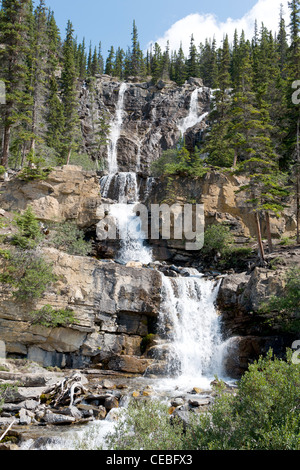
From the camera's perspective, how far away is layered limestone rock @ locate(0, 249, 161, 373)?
55.2 feet

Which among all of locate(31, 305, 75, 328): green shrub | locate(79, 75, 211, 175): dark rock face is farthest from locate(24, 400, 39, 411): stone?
locate(79, 75, 211, 175): dark rock face

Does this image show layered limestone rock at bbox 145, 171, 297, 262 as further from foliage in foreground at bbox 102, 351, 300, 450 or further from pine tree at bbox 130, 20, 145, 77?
pine tree at bbox 130, 20, 145, 77

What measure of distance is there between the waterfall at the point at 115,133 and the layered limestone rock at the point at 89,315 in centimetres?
2707

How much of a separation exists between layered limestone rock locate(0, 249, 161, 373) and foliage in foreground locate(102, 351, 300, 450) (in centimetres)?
1049

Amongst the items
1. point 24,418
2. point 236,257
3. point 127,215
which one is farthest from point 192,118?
point 24,418

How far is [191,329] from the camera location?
19516mm

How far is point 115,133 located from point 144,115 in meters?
6.13

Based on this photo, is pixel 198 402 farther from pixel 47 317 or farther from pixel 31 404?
pixel 47 317

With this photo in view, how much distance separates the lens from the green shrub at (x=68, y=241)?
A: 22642mm

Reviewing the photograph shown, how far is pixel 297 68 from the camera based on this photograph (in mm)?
26844

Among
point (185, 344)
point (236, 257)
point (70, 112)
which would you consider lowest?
point (185, 344)

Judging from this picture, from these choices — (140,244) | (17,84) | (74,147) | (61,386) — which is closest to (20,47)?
(17,84)

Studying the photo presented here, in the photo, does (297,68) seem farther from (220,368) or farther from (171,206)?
(220,368)
